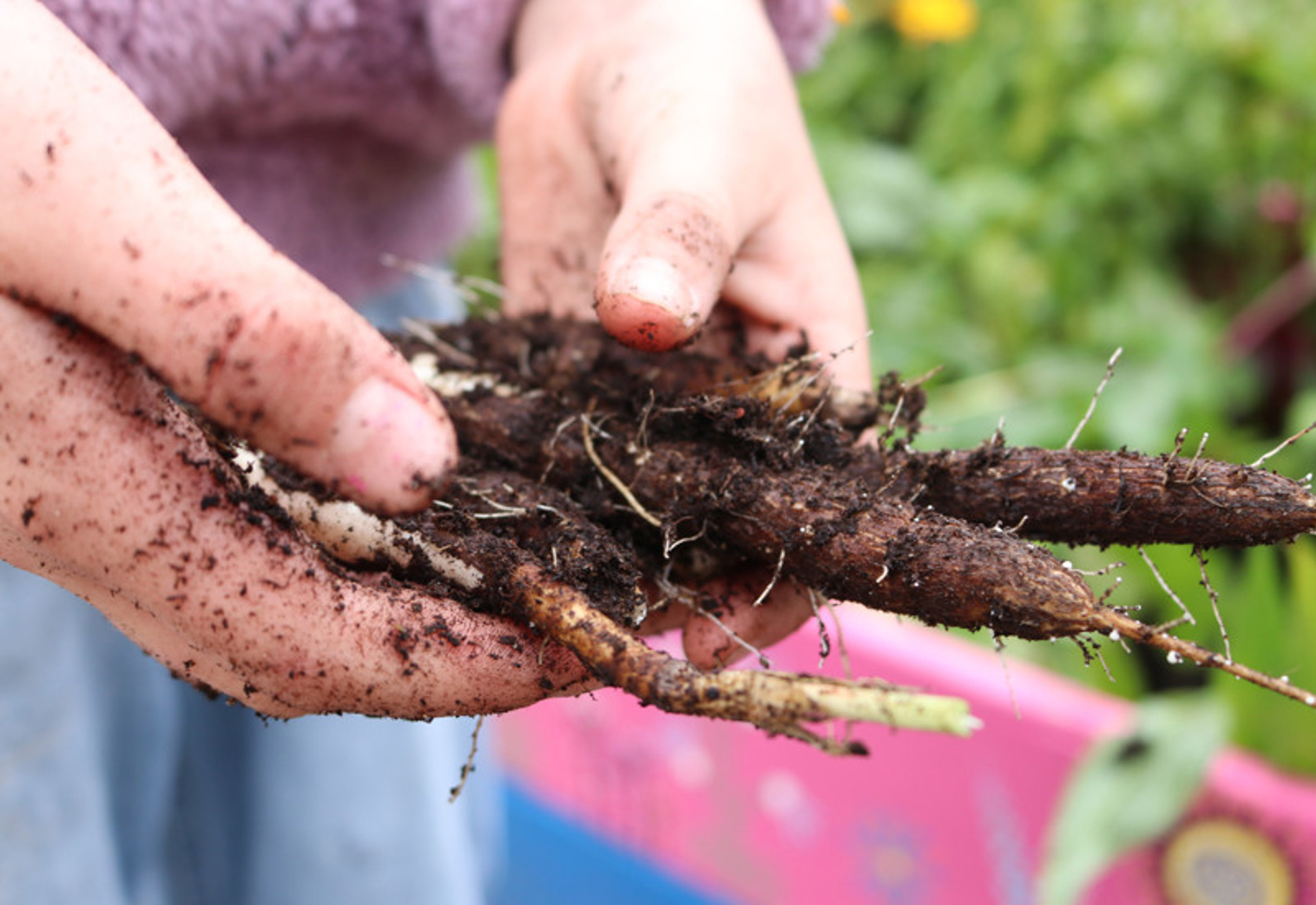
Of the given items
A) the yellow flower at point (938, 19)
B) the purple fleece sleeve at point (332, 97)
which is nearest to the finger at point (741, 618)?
the purple fleece sleeve at point (332, 97)

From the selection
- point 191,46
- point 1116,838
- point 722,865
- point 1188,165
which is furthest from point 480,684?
point 1188,165

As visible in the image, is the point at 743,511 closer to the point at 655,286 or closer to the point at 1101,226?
the point at 655,286

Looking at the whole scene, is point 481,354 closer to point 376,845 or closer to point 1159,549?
point 376,845

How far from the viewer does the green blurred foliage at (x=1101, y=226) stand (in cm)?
239

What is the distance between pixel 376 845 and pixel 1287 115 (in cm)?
280

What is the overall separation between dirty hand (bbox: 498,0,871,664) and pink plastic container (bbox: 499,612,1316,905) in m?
0.74

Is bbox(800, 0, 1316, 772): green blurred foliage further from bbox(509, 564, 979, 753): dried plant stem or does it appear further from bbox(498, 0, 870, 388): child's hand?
bbox(509, 564, 979, 753): dried plant stem

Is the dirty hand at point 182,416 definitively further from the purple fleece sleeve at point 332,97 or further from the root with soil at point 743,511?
the purple fleece sleeve at point 332,97

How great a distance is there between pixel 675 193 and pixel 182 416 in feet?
1.63

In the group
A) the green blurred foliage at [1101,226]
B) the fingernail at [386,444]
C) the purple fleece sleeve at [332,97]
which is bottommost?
the fingernail at [386,444]

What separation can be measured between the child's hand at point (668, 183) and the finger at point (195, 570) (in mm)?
332

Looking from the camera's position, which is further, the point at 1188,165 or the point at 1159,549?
the point at 1188,165

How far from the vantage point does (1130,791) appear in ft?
4.72

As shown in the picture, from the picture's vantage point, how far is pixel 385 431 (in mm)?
649
